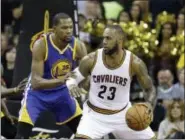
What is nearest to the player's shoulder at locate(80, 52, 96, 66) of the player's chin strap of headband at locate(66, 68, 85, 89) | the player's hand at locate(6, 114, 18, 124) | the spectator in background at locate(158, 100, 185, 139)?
the player's chin strap of headband at locate(66, 68, 85, 89)

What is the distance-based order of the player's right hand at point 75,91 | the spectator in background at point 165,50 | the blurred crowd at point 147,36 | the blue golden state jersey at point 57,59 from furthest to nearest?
the spectator in background at point 165,50
the blurred crowd at point 147,36
the blue golden state jersey at point 57,59
the player's right hand at point 75,91

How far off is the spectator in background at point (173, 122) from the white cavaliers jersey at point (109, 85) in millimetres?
1855

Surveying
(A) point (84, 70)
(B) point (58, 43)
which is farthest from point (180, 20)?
(A) point (84, 70)

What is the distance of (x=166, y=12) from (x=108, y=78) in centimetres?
424

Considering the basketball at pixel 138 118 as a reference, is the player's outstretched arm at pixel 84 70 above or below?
above

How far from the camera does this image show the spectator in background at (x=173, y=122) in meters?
11.5

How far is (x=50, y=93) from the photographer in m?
10.2

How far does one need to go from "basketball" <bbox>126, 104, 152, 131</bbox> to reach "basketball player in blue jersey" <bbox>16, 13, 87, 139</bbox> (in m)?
1.00

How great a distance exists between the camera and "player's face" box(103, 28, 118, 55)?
9.47 meters

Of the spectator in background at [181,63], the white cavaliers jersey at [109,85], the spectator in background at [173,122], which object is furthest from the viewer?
the spectator in background at [181,63]

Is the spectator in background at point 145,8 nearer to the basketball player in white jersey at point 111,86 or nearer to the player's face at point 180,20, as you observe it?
the player's face at point 180,20

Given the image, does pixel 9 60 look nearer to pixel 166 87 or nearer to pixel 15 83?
pixel 15 83

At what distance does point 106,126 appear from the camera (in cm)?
968

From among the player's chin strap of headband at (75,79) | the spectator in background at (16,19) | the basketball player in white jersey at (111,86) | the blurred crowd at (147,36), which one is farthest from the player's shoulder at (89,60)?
the spectator in background at (16,19)
